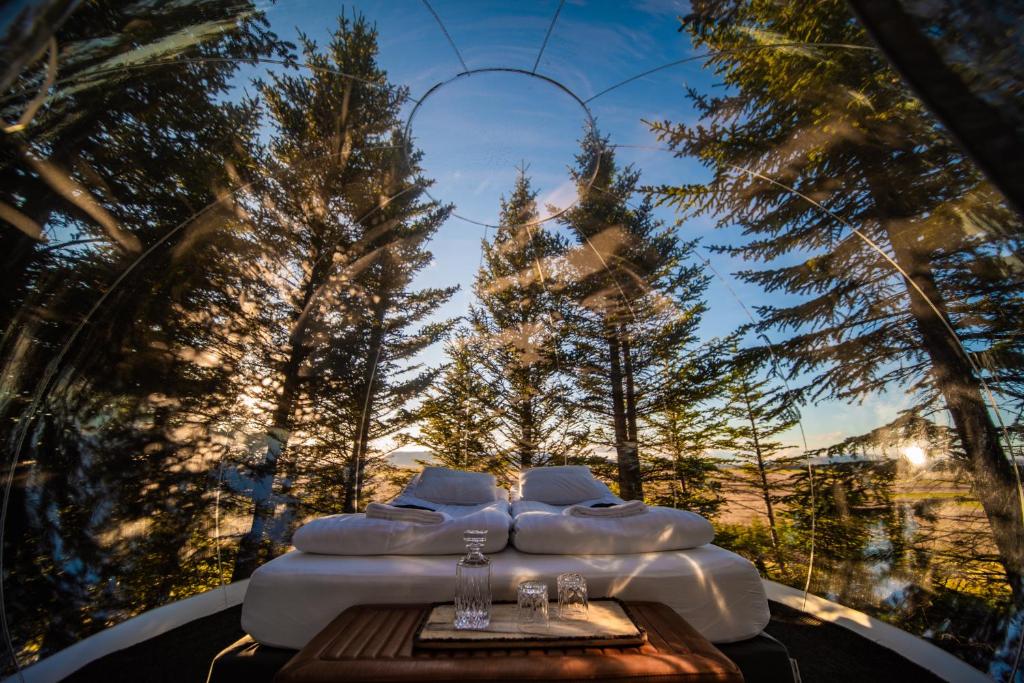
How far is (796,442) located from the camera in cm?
369

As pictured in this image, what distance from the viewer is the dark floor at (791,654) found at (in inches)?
80.7

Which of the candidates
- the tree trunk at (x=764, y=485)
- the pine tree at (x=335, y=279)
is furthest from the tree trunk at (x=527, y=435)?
the tree trunk at (x=764, y=485)

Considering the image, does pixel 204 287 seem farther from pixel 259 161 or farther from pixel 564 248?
pixel 564 248

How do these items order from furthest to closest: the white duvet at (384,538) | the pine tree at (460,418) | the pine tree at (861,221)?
the pine tree at (460,418) < the pine tree at (861,221) < the white duvet at (384,538)

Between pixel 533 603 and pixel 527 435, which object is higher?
pixel 527 435

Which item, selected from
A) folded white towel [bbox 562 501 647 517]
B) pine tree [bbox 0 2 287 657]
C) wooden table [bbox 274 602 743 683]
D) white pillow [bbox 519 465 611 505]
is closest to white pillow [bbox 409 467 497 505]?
white pillow [bbox 519 465 611 505]

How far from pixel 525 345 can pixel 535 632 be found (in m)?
4.55

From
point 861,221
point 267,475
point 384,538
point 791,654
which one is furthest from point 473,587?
point 861,221

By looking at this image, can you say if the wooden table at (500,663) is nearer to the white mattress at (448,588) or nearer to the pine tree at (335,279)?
the white mattress at (448,588)

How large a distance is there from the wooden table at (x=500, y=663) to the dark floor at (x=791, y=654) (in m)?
1.35

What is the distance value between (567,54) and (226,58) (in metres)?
2.23

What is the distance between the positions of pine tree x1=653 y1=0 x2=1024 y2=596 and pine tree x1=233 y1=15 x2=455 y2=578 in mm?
2598

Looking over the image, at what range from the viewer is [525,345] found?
584 centimetres

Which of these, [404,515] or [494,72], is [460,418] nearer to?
[404,515]
